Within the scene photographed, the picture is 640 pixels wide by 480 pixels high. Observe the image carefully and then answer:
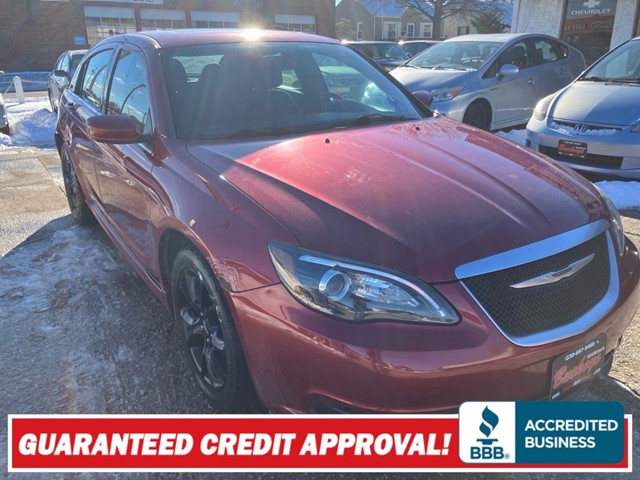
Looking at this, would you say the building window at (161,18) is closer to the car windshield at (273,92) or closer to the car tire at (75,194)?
the car tire at (75,194)

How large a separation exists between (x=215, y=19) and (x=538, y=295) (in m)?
31.2

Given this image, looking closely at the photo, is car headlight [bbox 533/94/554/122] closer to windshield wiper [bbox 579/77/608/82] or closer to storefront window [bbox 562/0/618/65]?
windshield wiper [bbox 579/77/608/82]

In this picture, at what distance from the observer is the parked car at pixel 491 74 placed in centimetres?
737

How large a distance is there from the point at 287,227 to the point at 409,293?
492mm

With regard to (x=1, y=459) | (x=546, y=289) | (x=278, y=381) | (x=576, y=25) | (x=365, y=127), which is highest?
(x=576, y=25)

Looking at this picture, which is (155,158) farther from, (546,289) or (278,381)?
(546,289)

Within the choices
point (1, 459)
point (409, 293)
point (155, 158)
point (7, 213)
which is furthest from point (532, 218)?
point (7, 213)

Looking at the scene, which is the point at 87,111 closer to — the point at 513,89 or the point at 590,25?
the point at 513,89

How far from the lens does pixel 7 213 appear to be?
5324 mm

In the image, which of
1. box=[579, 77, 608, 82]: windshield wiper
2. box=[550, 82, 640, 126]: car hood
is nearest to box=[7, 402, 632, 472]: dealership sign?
box=[550, 82, 640, 126]: car hood

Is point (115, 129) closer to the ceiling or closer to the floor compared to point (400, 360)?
closer to the ceiling

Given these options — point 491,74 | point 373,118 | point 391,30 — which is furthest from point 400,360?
point 391,30

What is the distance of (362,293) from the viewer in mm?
1745

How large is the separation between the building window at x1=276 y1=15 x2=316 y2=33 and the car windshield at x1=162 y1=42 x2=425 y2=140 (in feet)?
98.7
